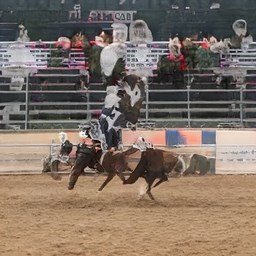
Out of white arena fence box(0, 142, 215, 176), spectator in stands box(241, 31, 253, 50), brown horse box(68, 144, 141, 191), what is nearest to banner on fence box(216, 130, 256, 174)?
white arena fence box(0, 142, 215, 176)

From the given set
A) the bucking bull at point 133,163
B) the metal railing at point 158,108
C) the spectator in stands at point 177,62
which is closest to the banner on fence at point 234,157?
the bucking bull at point 133,163

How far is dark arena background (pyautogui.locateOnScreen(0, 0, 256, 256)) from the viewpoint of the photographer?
8.22 metres

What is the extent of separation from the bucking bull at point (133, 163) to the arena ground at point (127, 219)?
1.42ft

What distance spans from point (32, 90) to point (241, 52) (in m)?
6.55

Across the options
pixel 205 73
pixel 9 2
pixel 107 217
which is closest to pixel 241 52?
pixel 205 73

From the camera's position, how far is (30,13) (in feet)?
70.8

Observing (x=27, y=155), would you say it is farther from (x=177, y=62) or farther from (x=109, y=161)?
(x=177, y=62)

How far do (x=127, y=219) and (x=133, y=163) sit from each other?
176 centimetres

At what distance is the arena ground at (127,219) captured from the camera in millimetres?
7215

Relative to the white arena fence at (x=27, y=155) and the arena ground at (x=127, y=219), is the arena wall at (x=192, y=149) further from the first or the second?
the arena ground at (x=127, y=219)

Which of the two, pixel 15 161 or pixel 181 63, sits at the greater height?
pixel 181 63

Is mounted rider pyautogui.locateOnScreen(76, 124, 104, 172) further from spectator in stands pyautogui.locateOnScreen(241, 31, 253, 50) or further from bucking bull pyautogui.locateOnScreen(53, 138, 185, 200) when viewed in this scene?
spectator in stands pyautogui.locateOnScreen(241, 31, 253, 50)

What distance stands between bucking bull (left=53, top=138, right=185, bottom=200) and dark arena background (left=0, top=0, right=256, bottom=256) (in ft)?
0.06

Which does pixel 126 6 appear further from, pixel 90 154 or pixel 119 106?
pixel 90 154
